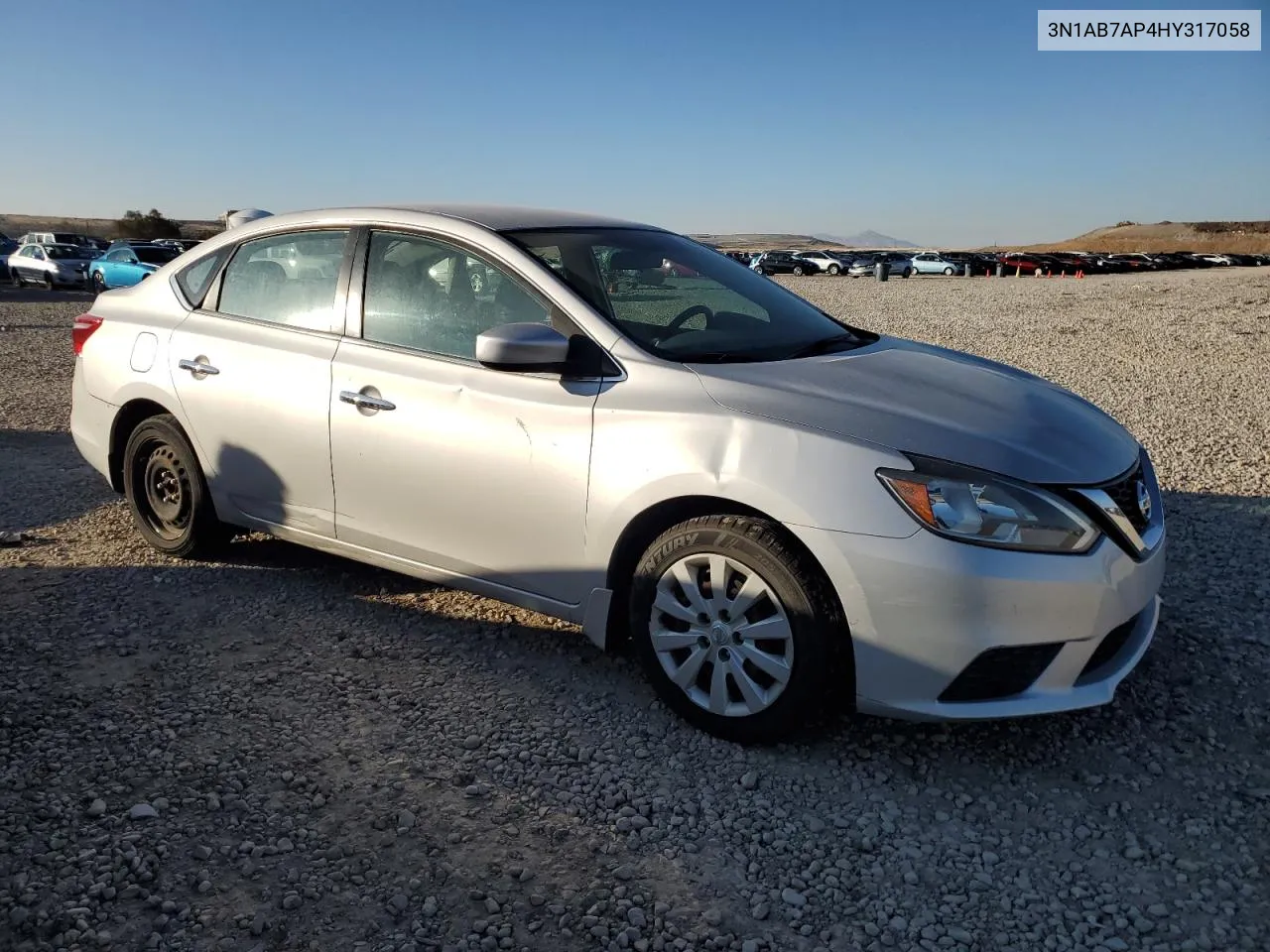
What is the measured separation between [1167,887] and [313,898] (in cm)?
224

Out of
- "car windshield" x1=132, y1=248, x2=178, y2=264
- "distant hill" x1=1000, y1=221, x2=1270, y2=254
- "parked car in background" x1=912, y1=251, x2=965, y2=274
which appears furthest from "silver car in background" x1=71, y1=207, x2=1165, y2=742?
"distant hill" x1=1000, y1=221, x2=1270, y2=254

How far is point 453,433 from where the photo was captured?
3.70m

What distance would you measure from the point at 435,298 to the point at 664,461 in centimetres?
131

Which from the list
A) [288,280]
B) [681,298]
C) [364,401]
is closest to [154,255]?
[288,280]

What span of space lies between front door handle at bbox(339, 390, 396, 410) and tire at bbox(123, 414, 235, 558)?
114cm

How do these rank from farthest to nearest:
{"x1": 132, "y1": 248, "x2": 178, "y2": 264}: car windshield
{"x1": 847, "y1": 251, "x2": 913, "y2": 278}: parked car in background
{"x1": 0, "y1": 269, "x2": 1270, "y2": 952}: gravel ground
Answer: {"x1": 847, "y1": 251, "x2": 913, "y2": 278}: parked car in background
{"x1": 132, "y1": 248, "x2": 178, "y2": 264}: car windshield
{"x1": 0, "y1": 269, "x2": 1270, "y2": 952}: gravel ground

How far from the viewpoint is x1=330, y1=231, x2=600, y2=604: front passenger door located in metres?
3.52

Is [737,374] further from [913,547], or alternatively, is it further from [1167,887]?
[1167,887]

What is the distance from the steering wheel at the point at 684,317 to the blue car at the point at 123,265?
2359cm

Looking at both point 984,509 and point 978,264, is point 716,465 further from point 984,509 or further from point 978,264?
point 978,264

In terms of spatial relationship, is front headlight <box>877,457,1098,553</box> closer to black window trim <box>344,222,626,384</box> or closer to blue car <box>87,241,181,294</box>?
black window trim <box>344,222,626,384</box>

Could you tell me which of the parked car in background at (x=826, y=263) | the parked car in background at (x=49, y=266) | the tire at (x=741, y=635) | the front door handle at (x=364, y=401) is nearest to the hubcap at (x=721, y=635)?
the tire at (x=741, y=635)

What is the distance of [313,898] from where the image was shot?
253 centimetres

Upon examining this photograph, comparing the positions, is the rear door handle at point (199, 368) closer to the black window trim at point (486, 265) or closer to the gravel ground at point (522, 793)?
the black window trim at point (486, 265)
